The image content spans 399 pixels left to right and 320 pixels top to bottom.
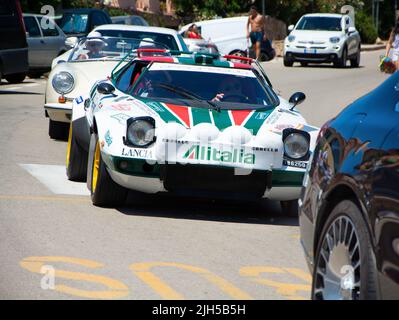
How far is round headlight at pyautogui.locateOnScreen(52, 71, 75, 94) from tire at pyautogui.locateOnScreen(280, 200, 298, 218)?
4.55 m

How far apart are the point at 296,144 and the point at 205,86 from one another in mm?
1414

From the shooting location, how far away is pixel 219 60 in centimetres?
1113

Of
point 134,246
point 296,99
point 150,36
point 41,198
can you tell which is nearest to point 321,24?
point 150,36

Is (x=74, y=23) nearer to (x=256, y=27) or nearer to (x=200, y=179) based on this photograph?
(x=256, y=27)

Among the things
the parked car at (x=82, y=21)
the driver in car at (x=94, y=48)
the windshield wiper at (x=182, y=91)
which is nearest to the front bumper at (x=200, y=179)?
the windshield wiper at (x=182, y=91)

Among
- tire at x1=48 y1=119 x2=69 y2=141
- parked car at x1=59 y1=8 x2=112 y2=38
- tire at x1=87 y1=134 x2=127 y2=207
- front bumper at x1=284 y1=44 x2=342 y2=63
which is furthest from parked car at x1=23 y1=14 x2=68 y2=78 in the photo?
tire at x1=87 y1=134 x2=127 y2=207

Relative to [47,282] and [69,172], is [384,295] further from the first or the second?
[69,172]

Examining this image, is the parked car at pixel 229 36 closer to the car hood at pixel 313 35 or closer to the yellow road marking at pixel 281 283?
the car hood at pixel 313 35

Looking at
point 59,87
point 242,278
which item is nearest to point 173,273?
point 242,278

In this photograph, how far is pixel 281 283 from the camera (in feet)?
23.1

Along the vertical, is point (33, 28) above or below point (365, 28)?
above

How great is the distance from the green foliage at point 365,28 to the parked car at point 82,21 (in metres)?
33.4

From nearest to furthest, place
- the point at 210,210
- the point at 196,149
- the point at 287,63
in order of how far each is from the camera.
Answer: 1. the point at 196,149
2. the point at 210,210
3. the point at 287,63

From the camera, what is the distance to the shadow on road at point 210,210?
9508mm
